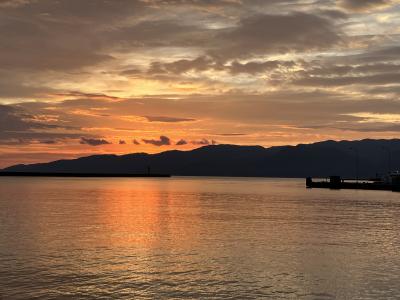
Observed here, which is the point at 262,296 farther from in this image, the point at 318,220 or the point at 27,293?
the point at 318,220

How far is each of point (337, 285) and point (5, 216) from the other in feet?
174

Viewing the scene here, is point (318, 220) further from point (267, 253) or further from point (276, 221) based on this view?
point (267, 253)

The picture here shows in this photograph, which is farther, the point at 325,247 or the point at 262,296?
the point at 325,247

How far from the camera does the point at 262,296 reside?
→ 2786 centimetres

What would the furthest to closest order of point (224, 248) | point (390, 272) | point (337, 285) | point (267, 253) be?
point (224, 248), point (267, 253), point (390, 272), point (337, 285)

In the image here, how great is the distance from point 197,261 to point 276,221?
1288 inches

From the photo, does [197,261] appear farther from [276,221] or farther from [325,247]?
[276,221]

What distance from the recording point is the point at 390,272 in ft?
111

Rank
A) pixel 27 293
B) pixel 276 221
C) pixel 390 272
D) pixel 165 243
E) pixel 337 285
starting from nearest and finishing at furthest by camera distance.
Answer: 1. pixel 27 293
2. pixel 337 285
3. pixel 390 272
4. pixel 165 243
5. pixel 276 221

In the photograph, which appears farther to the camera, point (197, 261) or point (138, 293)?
point (197, 261)

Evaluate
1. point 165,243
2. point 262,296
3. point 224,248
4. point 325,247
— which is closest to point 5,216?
point 165,243

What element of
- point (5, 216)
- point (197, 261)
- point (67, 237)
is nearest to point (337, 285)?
point (197, 261)

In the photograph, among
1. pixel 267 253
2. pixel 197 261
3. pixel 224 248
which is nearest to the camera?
pixel 197 261

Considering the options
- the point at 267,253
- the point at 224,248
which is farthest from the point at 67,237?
the point at 267,253
